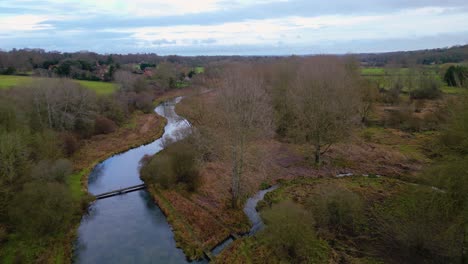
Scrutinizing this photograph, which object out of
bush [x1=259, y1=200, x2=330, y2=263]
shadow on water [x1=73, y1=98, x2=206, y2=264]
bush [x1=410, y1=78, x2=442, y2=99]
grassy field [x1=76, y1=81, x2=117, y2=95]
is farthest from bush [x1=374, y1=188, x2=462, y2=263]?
Answer: grassy field [x1=76, y1=81, x2=117, y2=95]

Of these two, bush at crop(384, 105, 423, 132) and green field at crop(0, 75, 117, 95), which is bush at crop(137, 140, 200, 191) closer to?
green field at crop(0, 75, 117, 95)

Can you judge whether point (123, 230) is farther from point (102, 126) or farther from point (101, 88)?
point (101, 88)

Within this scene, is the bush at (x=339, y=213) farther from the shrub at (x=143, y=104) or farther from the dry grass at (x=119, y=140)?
the shrub at (x=143, y=104)

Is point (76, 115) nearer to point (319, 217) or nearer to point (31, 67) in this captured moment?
point (319, 217)

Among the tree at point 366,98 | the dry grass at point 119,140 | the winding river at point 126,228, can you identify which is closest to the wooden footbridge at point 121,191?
the winding river at point 126,228

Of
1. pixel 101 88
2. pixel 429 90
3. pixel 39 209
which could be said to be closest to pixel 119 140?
pixel 39 209

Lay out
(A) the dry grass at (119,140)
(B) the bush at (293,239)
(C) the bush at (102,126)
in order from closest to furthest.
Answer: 1. (B) the bush at (293,239)
2. (A) the dry grass at (119,140)
3. (C) the bush at (102,126)
